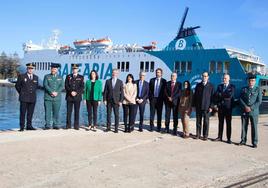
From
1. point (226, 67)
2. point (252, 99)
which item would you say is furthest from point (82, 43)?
point (252, 99)

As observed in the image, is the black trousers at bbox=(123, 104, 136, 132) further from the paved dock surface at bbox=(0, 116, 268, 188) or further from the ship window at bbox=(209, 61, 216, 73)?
the ship window at bbox=(209, 61, 216, 73)

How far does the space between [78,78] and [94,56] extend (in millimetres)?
25941

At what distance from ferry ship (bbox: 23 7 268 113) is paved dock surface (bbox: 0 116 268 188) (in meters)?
15.8

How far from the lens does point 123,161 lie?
5.91 metres

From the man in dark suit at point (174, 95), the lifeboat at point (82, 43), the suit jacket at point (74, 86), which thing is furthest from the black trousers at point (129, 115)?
the lifeboat at point (82, 43)

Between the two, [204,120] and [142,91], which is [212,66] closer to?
[142,91]

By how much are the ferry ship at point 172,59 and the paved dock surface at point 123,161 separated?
15792 mm

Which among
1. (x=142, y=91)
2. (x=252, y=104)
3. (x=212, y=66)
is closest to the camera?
(x=252, y=104)

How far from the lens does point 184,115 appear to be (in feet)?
29.2

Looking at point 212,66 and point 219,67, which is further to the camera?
point 212,66

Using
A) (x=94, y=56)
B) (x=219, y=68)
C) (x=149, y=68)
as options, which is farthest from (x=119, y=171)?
(x=94, y=56)

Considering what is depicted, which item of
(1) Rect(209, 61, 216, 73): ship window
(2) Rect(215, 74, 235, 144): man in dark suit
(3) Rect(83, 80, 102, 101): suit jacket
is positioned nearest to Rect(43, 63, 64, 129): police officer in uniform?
(3) Rect(83, 80, 102, 101): suit jacket

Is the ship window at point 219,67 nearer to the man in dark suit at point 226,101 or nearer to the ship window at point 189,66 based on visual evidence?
the ship window at point 189,66

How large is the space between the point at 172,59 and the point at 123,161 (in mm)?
22527
